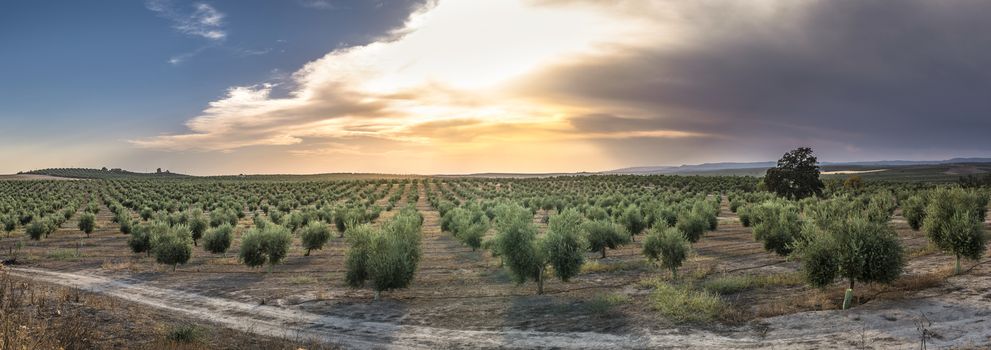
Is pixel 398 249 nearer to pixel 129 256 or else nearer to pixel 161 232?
pixel 161 232

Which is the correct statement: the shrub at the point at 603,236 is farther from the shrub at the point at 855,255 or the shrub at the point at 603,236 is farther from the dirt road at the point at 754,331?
the dirt road at the point at 754,331

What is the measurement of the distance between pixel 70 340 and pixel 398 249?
12.3 meters

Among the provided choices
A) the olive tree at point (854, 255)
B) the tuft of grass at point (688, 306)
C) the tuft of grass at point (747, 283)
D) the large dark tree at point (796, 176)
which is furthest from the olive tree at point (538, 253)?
the large dark tree at point (796, 176)

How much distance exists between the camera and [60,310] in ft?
66.4

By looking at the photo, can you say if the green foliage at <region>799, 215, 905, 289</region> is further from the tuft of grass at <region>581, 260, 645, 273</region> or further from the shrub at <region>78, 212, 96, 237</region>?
the shrub at <region>78, 212, 96, 237</region>

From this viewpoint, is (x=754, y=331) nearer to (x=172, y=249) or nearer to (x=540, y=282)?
(x=540, y=282)

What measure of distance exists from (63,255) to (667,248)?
125 ft

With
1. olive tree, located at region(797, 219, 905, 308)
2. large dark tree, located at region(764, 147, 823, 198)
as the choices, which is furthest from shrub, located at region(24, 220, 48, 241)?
large dark tree, located at region(764, 147, 823, 198)

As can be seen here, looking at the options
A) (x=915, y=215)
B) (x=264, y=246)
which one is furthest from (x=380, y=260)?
(x=915, y=215)

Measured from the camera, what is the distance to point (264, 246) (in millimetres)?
32188

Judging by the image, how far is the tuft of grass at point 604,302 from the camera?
21.1 meters

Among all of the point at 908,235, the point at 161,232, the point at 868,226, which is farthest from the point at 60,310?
the point at 908,235

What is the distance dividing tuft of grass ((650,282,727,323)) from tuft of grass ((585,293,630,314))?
3.96 ft

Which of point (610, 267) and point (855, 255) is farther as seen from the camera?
point (610, 267)
